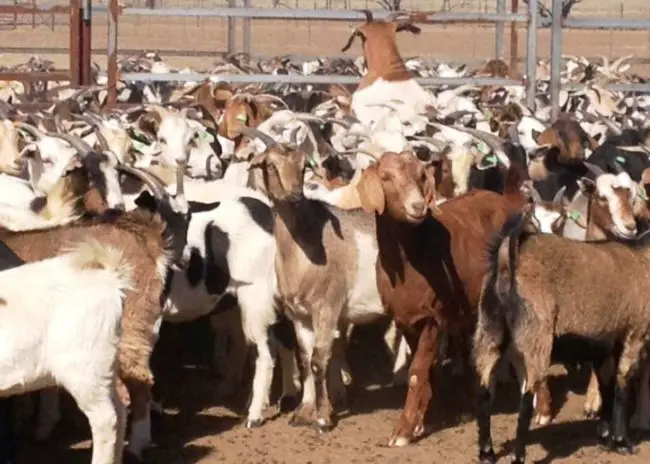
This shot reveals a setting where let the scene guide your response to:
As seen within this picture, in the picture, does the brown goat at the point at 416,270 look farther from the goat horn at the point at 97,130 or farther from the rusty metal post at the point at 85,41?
the rusty metal post at the point at 85,41

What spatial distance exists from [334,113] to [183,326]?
3.69m

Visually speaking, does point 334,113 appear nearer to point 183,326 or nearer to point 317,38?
point 183,326

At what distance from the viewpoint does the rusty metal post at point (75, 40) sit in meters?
14.1

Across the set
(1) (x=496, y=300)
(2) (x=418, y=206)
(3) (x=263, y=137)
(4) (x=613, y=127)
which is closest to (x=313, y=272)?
(2) (x=418, y=206)

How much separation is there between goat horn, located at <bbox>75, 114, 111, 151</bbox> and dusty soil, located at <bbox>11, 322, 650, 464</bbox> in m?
1.53

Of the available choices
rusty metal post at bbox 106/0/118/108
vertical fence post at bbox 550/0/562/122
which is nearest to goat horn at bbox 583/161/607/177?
vertical fence post at bbox 550/0/562/122

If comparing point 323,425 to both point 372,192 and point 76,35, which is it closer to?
point 372,192

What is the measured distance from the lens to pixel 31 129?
10.9 metres

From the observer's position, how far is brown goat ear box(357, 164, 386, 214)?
825 cm

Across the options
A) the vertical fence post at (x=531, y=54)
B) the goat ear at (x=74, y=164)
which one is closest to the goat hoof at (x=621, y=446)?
the goat ear at (x=74, y=164)

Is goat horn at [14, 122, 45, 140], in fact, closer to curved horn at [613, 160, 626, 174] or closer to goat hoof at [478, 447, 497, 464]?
curved horn at [613, 160, 626, 174]

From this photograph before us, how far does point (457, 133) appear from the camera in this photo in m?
12.1

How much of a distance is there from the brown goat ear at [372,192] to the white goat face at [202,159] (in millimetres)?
3273

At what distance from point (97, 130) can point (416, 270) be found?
11.4ft
